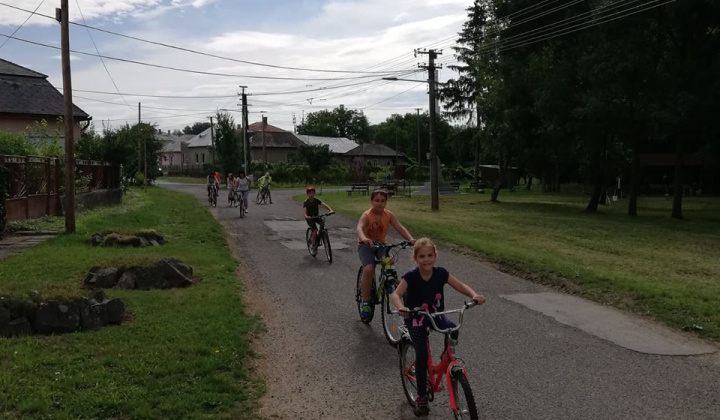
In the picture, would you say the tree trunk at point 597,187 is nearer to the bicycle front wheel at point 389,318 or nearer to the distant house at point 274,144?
the bicycle front wheel at point 389,318

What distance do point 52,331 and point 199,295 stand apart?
264cm

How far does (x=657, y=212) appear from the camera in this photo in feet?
112

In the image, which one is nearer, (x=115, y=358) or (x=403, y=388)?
(x=403, y=388)

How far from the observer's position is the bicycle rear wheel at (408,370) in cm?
519

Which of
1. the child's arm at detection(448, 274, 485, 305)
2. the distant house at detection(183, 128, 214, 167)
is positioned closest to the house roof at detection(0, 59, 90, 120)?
the child's arm at detection(448, 274, 485, 305)

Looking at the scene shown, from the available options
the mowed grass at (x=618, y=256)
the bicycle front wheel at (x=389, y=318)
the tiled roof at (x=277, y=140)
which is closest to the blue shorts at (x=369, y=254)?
the bicycle front wheel at (x=389, y=318)

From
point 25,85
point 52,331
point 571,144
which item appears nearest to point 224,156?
point 25,85

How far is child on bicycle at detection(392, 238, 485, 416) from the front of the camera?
487cm

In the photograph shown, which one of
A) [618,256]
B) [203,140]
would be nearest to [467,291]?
[618,256]

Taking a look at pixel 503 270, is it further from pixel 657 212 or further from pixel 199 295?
pixel 657 212

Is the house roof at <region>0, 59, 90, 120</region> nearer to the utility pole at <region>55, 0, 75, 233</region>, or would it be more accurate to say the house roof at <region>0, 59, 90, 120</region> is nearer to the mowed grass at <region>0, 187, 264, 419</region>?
the utility pole at <region>55, 0, 75, 233</region>

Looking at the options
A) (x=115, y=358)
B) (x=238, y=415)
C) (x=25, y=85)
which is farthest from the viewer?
(x=25, y=85)

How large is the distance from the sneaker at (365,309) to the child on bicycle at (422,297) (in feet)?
9.63

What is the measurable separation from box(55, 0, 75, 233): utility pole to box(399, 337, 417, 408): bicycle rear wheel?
13712 millimetres
